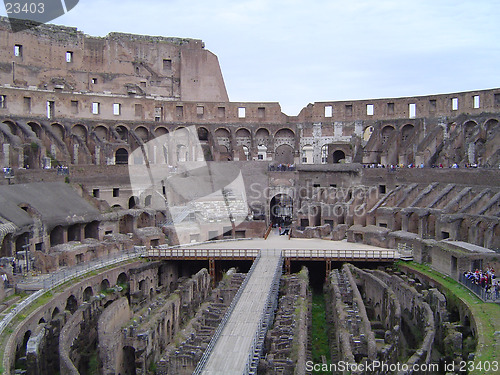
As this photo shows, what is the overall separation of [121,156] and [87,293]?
20552 millimetres

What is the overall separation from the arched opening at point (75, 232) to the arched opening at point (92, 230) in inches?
46.7

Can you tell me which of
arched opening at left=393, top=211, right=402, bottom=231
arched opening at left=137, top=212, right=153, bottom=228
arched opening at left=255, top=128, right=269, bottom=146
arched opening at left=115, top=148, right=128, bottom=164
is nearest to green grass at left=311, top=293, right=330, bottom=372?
arched opening at left=393, top=211, right=402, bottom=231

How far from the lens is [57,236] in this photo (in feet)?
101

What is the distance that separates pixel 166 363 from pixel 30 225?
14.3 m

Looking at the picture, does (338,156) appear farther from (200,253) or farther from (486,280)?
(486,280)

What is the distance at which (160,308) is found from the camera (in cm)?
2214

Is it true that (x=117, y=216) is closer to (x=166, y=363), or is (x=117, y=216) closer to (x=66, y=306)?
(x=66, y=306)

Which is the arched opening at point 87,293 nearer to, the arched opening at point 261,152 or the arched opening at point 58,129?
→ the arched opening at point 58,129

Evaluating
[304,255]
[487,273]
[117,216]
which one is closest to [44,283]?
[117,216]

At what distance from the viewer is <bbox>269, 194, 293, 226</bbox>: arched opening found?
43.8 m

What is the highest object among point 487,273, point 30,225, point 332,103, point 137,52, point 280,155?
point 137,52

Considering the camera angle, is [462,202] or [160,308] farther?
[462,202]

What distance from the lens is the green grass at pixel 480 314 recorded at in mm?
16031

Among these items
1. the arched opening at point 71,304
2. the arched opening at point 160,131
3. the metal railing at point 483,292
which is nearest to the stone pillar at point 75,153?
the arched opening at point 160,131
